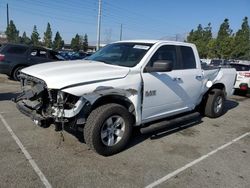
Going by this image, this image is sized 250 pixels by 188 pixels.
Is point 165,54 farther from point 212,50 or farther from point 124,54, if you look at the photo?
point 212,50

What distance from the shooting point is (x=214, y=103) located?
23.9 ft

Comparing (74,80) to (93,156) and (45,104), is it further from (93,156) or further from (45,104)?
(93,156)

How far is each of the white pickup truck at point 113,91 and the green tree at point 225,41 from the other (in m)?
49.1

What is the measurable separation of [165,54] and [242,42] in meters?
53.8

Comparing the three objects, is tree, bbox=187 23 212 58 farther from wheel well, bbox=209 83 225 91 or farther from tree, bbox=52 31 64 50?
wheel well, bbox=209 83 225 91

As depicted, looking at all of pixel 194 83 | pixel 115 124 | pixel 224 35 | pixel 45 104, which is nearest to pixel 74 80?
pixel 45 104

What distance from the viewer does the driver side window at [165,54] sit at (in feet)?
16.7

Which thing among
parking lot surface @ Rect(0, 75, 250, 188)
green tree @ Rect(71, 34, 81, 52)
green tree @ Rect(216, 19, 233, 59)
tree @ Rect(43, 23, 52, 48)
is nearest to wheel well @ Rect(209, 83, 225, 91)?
parking lot surface @ Rect(0, 75, 250, 188)

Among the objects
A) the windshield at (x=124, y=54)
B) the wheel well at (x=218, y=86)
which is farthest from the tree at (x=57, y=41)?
the windshield at (x=124, y=54)

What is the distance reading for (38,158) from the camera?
4.22 m

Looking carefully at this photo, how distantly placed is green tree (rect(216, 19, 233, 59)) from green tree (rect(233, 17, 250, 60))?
1.29 metres

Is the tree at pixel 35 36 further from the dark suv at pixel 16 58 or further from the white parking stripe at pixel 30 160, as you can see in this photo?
the white parking stripe at pixel 30 160

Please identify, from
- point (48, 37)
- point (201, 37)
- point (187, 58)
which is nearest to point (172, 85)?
point (187, 58)

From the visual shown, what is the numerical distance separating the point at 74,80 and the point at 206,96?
4399 millimetres
